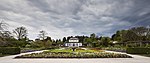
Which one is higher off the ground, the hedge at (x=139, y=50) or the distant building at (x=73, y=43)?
the distant building at (x=73, y=43)

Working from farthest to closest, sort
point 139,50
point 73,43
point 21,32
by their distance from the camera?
1. point 73,43
2. point 21,32
3. point 139,50

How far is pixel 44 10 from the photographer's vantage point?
20484 millimetres

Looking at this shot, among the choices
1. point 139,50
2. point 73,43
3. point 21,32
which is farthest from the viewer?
point 73,43

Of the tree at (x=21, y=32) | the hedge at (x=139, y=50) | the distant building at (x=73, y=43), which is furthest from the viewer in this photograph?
the distant building at (x=73, y=43)

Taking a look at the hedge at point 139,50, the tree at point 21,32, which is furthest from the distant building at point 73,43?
the hedge at point 139,50

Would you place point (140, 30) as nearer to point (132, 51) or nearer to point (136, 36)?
point (136, 36)

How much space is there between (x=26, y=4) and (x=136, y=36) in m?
46.4

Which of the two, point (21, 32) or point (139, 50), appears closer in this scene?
point (139, 50)

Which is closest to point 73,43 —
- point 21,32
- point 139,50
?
point 21,32

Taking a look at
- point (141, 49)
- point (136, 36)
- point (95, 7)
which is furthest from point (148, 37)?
point (95, 7)

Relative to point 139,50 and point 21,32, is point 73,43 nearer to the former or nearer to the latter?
point 21,32

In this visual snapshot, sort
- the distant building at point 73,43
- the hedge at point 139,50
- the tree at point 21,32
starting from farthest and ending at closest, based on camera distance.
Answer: the distant building at point 73,43
the tree at point 21,32
the hedge at point 139,50

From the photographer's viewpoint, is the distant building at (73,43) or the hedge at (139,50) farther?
the distant building at (73,43)

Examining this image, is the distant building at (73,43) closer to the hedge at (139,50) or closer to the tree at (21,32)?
the tree at (21,32)
